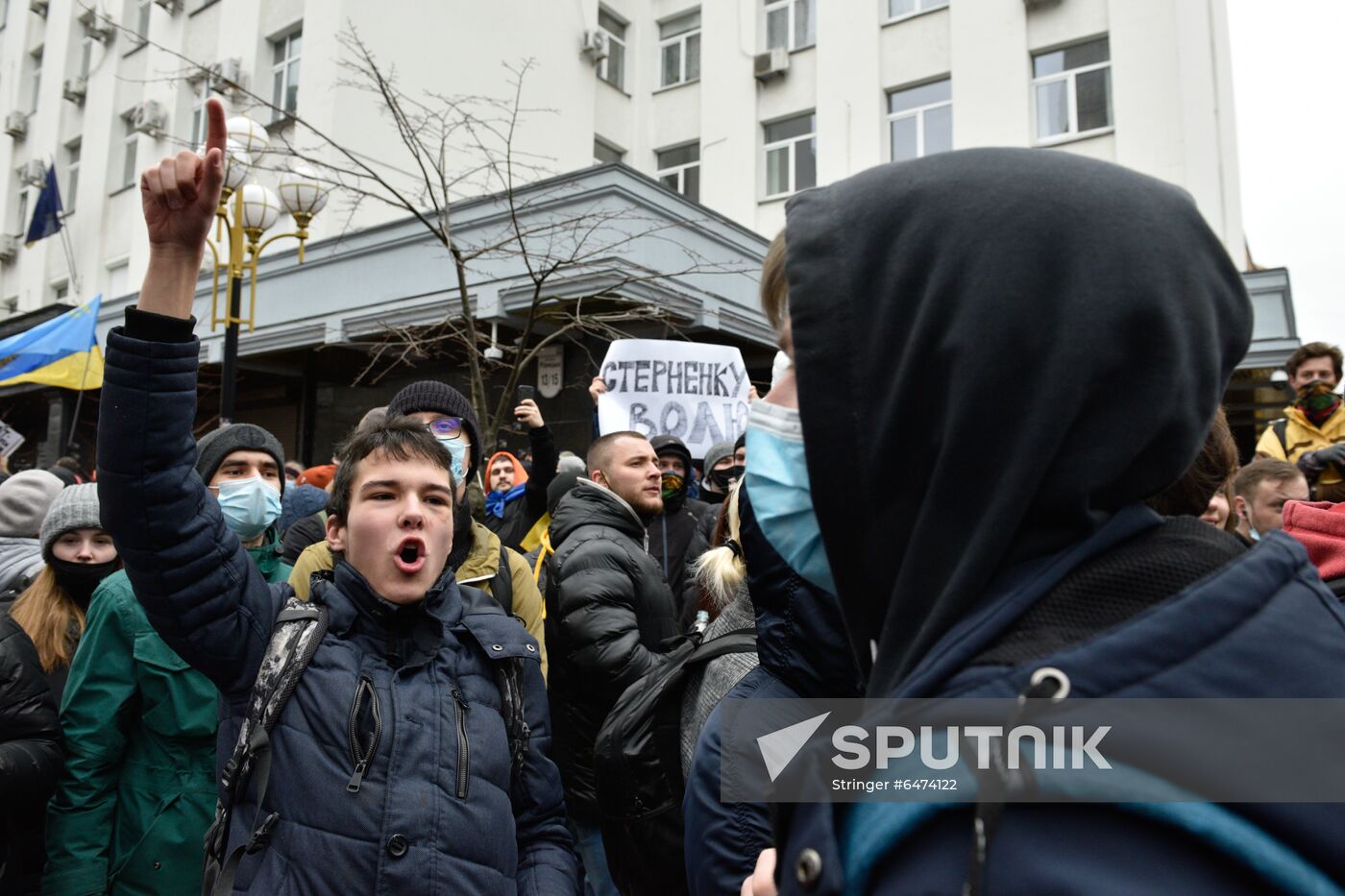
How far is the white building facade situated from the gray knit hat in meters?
10.5

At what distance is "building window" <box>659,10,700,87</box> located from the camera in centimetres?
1916

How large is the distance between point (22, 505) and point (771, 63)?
15.7 m

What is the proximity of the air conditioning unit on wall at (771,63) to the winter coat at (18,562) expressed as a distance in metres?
15.7

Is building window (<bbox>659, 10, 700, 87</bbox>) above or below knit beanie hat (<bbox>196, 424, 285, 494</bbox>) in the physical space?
above

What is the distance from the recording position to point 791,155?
17.3m

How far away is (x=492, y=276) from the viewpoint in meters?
11.0

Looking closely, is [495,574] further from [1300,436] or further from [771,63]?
[771,63]

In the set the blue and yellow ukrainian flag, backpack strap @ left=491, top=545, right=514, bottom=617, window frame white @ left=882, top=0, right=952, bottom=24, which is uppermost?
window frame white @ left=882, top=0, right=952, bottom=24

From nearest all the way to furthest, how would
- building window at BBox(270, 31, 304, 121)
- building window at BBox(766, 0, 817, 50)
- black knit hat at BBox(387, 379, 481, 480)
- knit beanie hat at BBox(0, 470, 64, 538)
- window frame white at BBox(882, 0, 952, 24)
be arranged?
black knit hat at BBox(387, 379, 481, 480) < knit beanie hat at BBox(0, 470, 64, 538) < window frame white at BBox(882, 0, 952, 24) < building window at BBox(270, 31, 304, 121) < building window at BBox(766, 0, 817, 50)

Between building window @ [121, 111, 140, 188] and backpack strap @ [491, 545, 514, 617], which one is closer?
backpack strap @ [491, 545, 514, 617]

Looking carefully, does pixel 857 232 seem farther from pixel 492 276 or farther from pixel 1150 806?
pixel 492 276

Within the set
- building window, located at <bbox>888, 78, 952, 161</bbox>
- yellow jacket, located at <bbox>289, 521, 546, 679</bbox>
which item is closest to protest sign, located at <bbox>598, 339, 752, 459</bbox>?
yellow jacket, located at <bbox>289, 521, 546, 679</bbox>

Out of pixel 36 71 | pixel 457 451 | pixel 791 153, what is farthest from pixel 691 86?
pixel 36 71

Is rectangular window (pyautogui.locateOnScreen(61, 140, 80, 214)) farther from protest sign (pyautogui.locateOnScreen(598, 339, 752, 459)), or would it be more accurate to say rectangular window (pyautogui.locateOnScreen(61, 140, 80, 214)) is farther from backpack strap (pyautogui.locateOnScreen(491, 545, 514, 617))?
backpack strap (pyautogui.locateOnScreen(491, 545, 514, 617))
